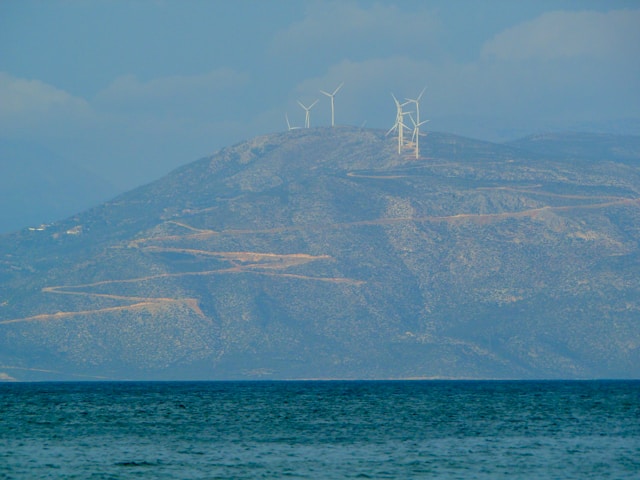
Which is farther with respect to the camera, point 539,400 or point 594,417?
point 539,400

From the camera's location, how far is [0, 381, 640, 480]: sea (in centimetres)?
7556

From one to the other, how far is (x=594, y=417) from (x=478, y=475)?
53.7m

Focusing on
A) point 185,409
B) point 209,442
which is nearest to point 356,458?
point 209,442

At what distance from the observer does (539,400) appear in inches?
6398

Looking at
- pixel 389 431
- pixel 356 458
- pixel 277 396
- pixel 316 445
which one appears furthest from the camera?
pixel 277 396

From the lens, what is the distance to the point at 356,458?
269 feet

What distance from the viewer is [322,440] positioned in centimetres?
9544

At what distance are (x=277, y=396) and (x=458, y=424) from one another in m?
69.4

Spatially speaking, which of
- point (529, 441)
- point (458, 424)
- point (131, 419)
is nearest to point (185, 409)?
point (131, 419)

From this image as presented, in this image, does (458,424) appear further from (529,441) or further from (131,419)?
(131,419)

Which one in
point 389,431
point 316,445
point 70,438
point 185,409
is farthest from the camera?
point 185,409

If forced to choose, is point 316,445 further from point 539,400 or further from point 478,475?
point 539,400

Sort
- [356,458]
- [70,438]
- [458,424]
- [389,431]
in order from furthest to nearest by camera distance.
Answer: [458,424] < [389,431] < [70,438] < [356,458]

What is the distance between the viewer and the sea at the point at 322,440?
248ft
